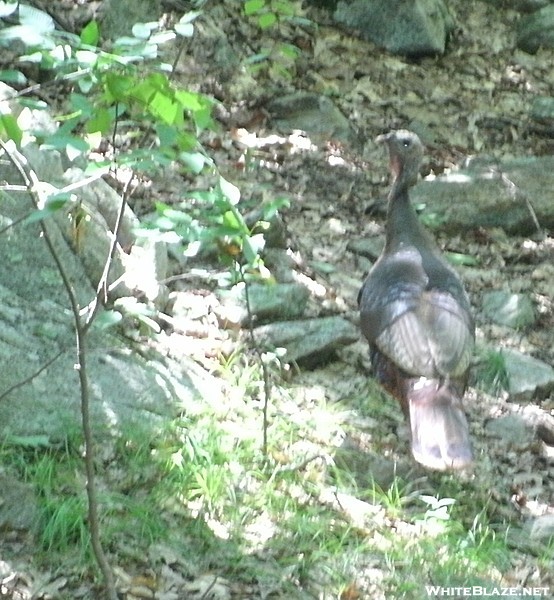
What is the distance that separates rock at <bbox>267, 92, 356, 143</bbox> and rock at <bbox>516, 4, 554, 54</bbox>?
3302mm

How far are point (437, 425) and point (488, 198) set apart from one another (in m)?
3.53

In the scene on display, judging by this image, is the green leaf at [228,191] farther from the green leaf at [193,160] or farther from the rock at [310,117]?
the rock at [310,117]

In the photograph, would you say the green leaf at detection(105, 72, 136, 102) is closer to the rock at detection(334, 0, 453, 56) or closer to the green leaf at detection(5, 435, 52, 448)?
the green leaf at detection(5, 435, 52, 448)

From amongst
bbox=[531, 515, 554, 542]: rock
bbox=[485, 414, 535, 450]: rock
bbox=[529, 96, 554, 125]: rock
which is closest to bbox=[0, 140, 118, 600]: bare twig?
bbox=[531, 515, 554, 542]: rock

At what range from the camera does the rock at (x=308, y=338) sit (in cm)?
516

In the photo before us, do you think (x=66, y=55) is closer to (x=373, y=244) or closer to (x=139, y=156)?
(x=139, y=156)

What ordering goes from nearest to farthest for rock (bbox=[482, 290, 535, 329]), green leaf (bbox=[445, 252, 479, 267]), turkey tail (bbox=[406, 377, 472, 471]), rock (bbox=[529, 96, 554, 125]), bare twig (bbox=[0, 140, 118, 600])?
bare twig (bbox=[0, 140, 118, 600]) < turkey tail (bbox=[406, 377, 472, 471]) < rock (bbox=[482, 290, 535, 329]) < green leaf (bbox=[445, 252, 479, 267]) < rock (bbox=[529, 96, 554, 125])

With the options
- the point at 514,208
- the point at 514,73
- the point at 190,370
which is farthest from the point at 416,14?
Result: the point at 190,370

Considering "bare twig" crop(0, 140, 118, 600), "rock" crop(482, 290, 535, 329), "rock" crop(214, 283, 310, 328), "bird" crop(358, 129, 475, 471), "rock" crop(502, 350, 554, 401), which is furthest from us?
A: "rock" crop(482, 290, 535, 329)

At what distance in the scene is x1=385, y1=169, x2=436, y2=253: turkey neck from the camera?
5.51 meters

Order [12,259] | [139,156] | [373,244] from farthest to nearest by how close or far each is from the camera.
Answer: [373,244] < [12,259] < [139,156]

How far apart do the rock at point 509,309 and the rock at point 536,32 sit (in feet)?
15.9

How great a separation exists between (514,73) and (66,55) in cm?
821

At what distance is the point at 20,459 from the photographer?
363 cm
